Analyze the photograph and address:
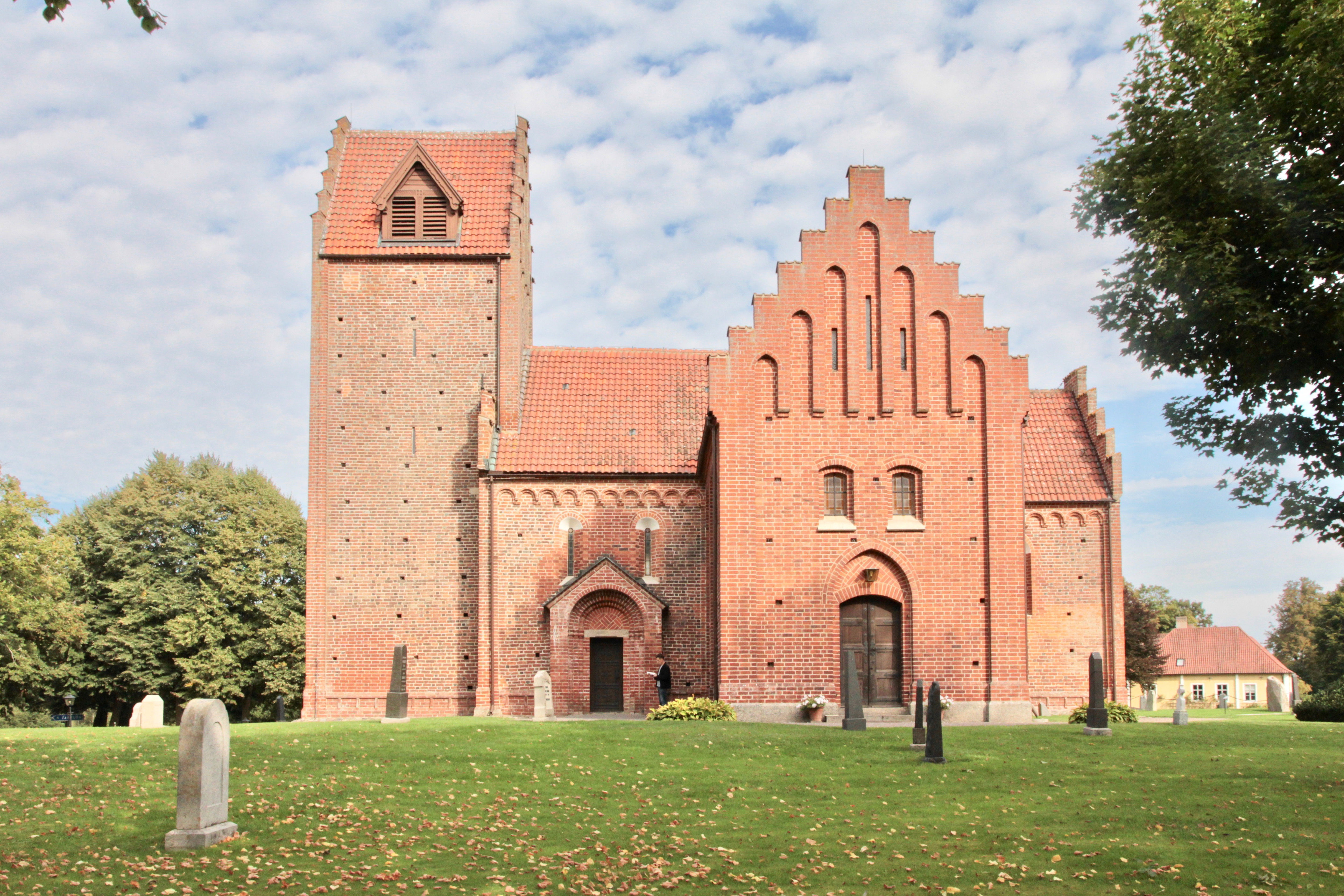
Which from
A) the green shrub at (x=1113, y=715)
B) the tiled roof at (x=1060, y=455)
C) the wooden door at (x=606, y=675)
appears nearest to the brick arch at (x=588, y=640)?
the wooden door at (x=606, y=675)

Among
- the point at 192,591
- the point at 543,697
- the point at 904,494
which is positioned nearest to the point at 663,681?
the point at 543,697

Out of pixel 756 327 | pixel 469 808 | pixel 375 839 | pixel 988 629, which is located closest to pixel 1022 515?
pixel 988 629

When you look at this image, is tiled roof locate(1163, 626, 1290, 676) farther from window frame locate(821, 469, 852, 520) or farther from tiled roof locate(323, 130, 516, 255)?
tiled roof locate(323, 130, 516, 255)

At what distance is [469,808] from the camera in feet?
43.5

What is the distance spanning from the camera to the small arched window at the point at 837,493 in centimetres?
2525

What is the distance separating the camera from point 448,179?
33156mm

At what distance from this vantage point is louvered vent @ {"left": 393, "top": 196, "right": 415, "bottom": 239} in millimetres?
32750

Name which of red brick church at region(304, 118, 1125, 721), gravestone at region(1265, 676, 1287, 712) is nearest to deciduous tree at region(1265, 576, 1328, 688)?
gravestone at region(1265, 676, 1287, 712)

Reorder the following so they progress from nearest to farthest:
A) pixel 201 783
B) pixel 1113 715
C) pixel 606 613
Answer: pixel 201 783, pixel 1113 715, pixel 606 613

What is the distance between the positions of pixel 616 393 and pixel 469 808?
2112 centimetres

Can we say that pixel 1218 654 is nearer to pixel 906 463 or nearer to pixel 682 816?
pixel 906 463

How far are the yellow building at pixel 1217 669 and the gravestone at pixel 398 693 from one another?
57.7 metres

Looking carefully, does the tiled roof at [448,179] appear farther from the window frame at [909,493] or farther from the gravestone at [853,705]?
the gravestone at [853,705]

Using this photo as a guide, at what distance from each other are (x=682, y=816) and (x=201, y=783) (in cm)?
550
